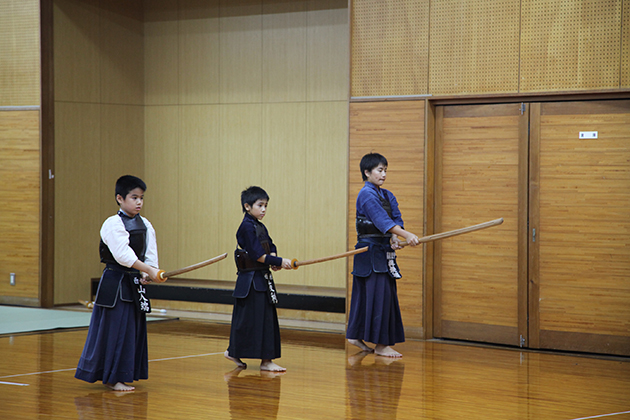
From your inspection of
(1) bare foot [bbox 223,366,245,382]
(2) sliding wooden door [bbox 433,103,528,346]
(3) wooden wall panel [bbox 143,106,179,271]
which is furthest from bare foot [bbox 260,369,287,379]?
(3) wooden wall panel [bbox 143,106,179,271]

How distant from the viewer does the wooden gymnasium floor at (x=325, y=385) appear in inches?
149

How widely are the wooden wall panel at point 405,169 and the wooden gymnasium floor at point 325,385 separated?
0.47 metres

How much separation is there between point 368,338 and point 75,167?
14.9 ft

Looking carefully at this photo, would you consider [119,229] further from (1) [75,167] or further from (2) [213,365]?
(1) [75,167]

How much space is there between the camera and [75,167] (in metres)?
8.24

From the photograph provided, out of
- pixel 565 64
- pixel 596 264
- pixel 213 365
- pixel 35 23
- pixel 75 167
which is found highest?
pixel 35 23

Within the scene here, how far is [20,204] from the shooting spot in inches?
312

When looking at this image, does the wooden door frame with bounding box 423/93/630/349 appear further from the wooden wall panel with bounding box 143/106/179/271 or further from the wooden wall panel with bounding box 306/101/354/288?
the wooden wall panel with bounding box 143/106/179/271

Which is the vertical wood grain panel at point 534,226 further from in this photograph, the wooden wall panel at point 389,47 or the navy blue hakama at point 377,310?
the navy blue hakama at point 377,310

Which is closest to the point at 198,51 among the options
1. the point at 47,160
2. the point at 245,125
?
Result: the point at 245,125

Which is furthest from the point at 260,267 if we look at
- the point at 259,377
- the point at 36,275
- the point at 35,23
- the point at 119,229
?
the point at 35,23

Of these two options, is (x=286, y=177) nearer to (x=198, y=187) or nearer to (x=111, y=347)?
(x=198, y=187)

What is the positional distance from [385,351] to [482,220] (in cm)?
153

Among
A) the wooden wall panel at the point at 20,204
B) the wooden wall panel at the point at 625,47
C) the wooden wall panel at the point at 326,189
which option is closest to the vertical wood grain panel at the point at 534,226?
the wooden wall panel at the point at 625,47
